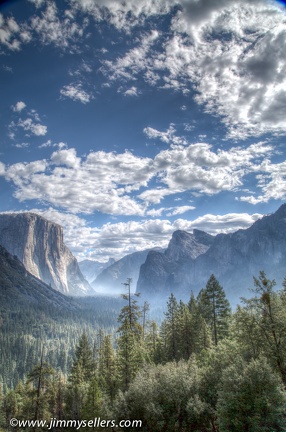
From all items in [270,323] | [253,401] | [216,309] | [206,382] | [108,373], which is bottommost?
[108,373]

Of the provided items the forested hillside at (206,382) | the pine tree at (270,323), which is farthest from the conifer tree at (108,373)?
the pine tree at (270,323)

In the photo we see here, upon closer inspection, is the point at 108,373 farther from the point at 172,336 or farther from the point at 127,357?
the point at 172,336

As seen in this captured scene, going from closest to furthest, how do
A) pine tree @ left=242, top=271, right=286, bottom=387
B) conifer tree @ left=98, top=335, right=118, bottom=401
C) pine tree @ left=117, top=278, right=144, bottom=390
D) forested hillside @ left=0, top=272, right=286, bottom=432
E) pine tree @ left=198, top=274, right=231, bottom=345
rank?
1. forested hillside @ left=0, top=272, right=286, bottom=432
2. pine tree @ left=242, top=271, right=286, bottom=387
3. pine tree @ left=117, top=278, right=144, bottom=390
4. conifer tree @ left=98, top=335, right=118, bottom=401
5. pine tree @ left=198, top=274, right=231, bottom=345

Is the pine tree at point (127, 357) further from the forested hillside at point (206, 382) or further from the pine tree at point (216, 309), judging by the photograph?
the pine tree at point (216, 309)

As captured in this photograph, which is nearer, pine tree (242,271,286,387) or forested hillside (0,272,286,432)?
forested hillside (0,272,286,432)

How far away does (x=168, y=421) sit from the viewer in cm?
2378

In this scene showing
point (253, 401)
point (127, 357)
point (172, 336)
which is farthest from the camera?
point (172, 336)

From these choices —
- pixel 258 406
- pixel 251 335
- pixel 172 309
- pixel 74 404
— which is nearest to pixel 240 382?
pixel 258 406

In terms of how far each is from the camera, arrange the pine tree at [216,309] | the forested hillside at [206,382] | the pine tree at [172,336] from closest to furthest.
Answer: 1. the forested hillside at [206,382]
2. the pine tree at [172,336]
3. the pine tree at [216,309]

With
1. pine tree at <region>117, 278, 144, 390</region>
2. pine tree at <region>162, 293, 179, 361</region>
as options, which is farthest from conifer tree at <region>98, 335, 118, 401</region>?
pine tree at <region>162, 293, 179, 361</region>

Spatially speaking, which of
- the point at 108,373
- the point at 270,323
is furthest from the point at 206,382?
the point at 108,373

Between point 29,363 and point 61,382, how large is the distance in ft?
406

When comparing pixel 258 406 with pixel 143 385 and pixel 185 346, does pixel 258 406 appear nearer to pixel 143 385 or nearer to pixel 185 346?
pixel 143 385

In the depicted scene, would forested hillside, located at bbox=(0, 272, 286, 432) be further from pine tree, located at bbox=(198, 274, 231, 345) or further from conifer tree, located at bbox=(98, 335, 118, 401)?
pine tree, located at bbox=(198, 274, 231, 345)
